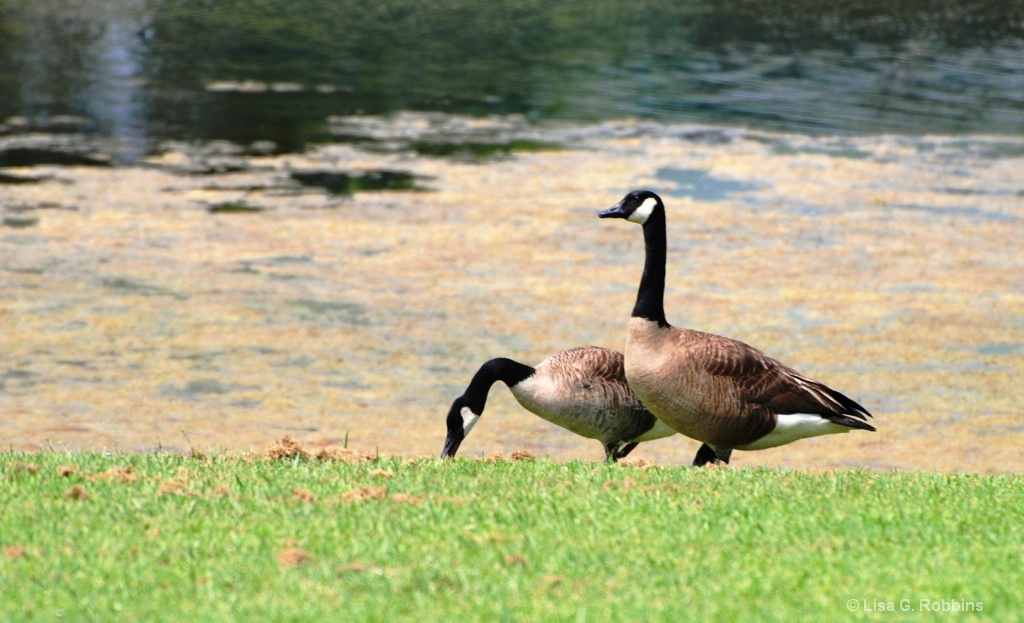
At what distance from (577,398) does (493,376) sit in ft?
2.09

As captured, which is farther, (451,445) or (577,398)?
(451,445)

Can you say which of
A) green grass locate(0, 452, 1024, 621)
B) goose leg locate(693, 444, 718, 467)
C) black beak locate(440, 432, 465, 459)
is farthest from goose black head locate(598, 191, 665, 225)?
green grass locate(0, 452, 1024, 621)

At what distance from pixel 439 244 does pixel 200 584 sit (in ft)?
34.1

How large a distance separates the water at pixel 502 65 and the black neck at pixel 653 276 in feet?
40.8

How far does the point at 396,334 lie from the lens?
1244 centimetres

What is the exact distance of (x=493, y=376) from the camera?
902cm

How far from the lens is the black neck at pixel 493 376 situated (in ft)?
29.2

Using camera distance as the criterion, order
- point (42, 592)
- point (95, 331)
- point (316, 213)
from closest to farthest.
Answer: point (42, 592)
point (95, 331)
point (316, 213)

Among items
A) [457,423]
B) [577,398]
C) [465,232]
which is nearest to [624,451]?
[577,398]

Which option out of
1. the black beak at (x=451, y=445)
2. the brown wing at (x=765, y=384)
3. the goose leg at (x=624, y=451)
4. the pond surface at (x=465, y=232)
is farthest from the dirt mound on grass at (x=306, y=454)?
the goose leg at (x=624, y=451)

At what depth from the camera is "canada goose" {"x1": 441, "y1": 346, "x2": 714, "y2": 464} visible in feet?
28.6

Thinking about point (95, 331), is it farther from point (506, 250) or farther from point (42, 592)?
point (42, 592)

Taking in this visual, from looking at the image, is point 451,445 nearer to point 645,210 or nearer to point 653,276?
point 653,276

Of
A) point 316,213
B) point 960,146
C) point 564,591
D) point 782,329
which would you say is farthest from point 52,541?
point 960,146
